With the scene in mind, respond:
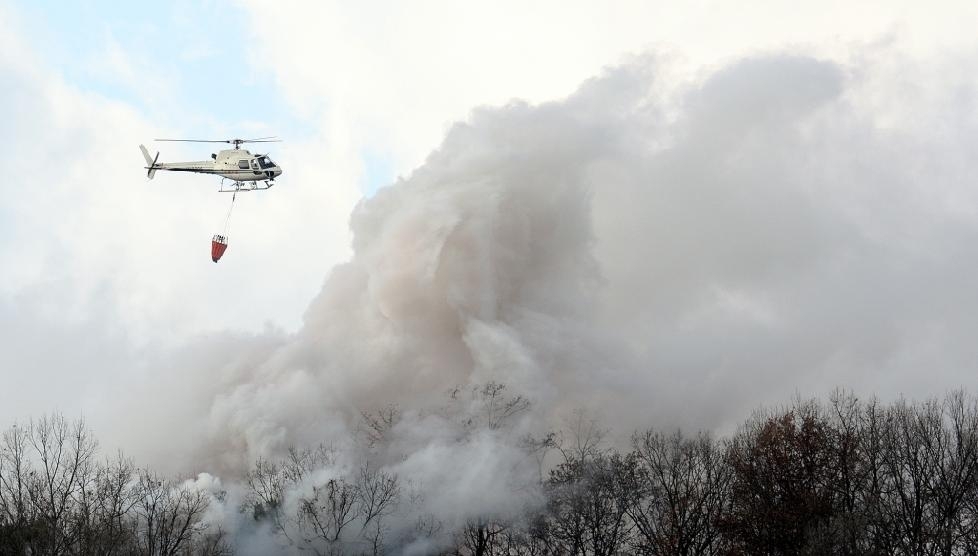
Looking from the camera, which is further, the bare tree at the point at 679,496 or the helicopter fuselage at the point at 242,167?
the helicopter fuselage at the point at 242,167

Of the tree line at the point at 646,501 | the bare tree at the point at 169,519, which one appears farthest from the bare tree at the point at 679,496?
the bare tree at the point at 169,519

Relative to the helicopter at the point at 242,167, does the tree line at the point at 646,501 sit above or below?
below

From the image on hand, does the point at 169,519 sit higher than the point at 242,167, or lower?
lower

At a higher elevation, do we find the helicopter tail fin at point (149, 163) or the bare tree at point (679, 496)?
the helicopter tail fin at point (149, 163)

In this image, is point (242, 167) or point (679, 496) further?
point (242, 167)

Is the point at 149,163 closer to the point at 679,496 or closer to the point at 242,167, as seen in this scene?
the point at 242,167

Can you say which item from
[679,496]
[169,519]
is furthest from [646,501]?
[169,519]

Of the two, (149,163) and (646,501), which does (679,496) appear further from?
(149,163)

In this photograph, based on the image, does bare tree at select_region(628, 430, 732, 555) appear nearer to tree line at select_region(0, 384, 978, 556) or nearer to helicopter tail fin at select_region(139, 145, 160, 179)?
tree line at select_region(0, 384, 978, 556)

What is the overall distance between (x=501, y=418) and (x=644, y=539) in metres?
13.1

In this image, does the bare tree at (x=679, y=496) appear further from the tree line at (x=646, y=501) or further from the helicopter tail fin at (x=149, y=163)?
the helicopter tail fin at (x=149, y=163)

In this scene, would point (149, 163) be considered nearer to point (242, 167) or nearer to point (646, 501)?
point (242, 167)

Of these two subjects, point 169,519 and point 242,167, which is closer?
point 169,519

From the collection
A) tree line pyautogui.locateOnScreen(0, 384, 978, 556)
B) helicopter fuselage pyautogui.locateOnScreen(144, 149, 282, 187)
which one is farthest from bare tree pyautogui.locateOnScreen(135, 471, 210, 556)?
helicopter fuselage pyautogui.locateOnScreen(144, 149, 282, 187)
